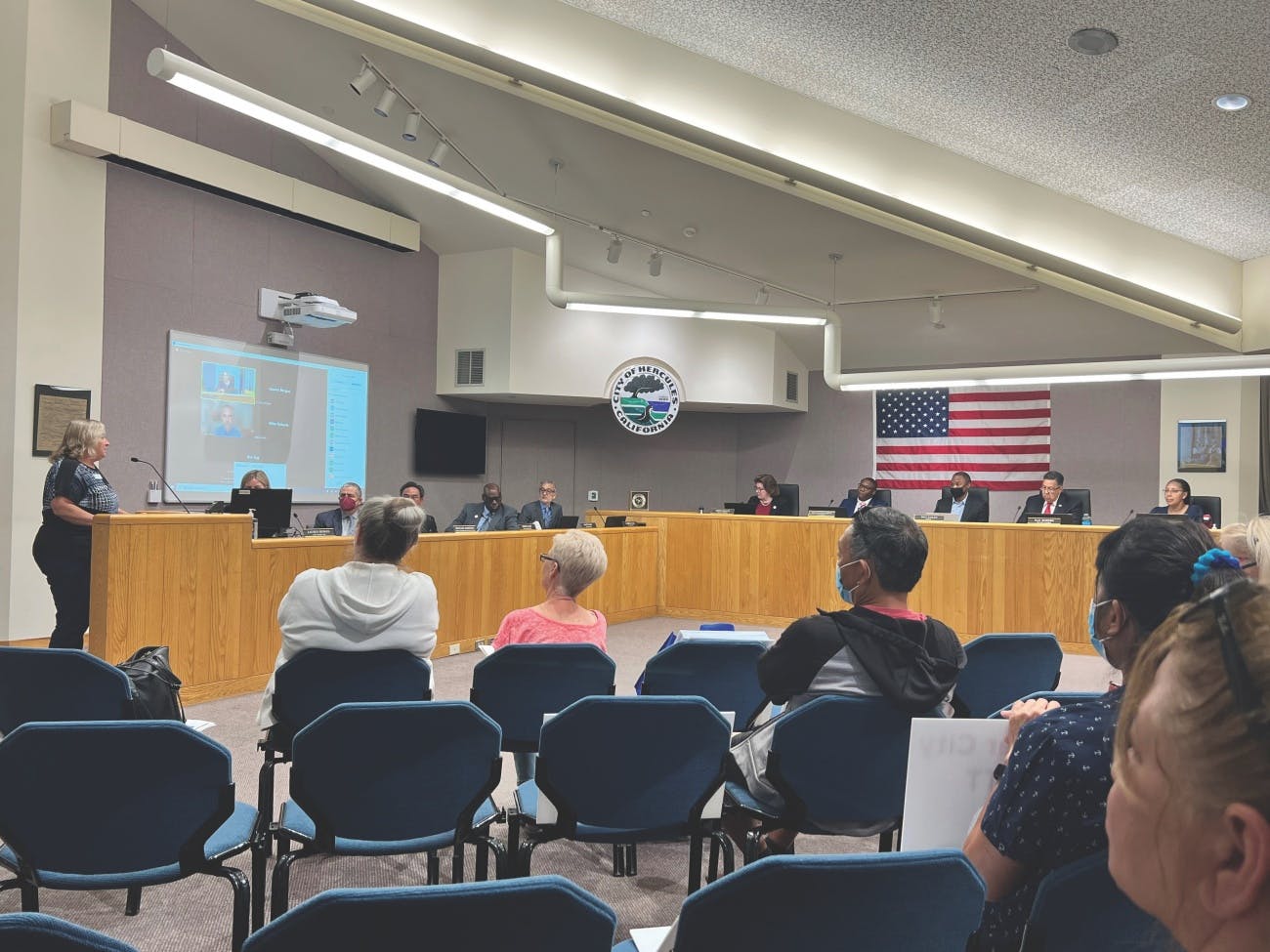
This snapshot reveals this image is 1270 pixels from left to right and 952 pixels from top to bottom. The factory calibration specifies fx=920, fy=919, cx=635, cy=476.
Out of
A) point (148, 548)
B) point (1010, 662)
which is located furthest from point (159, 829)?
point (148, 548)

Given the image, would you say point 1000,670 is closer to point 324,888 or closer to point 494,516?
point 324,888

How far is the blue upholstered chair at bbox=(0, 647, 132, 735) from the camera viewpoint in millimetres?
2555

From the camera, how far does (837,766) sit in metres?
2.25

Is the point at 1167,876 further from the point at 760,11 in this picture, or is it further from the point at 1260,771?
the point at 760,11

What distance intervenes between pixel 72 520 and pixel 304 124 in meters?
2.36

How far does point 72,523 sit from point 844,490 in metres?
8.66

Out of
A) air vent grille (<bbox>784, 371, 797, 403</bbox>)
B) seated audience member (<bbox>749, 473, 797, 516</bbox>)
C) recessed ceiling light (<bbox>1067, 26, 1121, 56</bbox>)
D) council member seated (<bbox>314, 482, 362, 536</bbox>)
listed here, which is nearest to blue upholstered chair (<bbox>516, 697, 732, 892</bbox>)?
recessed ceiling light (<bbox>1067, 26, 1121, 56</bbox>)

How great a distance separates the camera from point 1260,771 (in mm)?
472

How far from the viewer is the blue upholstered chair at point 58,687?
8.38 feet

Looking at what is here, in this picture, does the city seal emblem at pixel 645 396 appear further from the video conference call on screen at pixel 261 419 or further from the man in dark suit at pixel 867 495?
the video conference call on screen at pixel 261 419

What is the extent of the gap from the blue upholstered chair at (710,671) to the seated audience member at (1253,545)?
1383 mm

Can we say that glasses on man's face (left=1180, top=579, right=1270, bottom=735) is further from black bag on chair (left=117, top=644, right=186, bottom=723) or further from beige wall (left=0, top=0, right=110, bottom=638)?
beige wall (left=0, top=0, right=110, bottom=638)

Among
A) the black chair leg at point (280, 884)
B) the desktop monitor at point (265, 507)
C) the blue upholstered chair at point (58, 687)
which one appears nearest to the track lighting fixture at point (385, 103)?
the desktop monitor at point (265, 507)

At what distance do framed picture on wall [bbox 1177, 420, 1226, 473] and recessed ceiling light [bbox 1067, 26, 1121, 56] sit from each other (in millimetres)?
5346
